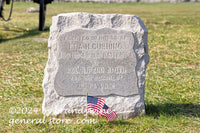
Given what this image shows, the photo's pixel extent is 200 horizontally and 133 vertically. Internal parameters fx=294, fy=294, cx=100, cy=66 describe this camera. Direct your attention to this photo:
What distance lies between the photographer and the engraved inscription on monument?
12.4 feet

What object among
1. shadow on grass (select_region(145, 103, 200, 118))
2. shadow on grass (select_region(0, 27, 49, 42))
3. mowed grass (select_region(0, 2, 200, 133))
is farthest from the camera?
shadow on grass (select_region(0, 27, 49, 42))

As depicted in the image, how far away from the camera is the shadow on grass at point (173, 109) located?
412 centimetres

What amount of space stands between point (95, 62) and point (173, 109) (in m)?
1.39

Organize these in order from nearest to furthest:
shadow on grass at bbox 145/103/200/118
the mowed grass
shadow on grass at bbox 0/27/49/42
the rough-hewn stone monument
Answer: the mowed grass
the rough-hewn stone monument
shadow on grass at bbox 145/103/200/118
shadow on grass at bbox 0/27/49/42

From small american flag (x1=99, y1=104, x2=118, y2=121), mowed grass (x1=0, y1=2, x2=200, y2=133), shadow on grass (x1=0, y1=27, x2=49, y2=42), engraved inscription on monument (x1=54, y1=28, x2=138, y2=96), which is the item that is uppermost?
engraved inscription on monument (x1=54, y1=28, x2=138, y2=96)

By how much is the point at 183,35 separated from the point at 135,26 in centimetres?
718

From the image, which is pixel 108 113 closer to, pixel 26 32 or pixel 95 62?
pixel 95 62

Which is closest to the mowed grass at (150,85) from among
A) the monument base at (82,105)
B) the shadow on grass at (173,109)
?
the shadow on grass at (173,109)

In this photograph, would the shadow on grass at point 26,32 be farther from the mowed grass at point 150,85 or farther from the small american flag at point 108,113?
the small american flag at point 108,113

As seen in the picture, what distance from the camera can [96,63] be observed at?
382cm

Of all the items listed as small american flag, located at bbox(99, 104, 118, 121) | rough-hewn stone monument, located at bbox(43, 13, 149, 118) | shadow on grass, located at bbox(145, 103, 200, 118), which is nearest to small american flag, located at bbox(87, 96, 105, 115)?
small american flag, located at bbox(99, 104, 118, 121)

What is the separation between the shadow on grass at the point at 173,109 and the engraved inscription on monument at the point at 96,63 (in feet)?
1.77

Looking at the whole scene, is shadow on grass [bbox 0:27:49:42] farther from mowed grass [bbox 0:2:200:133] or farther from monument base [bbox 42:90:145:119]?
monument base [bbox 42:90:145:119]

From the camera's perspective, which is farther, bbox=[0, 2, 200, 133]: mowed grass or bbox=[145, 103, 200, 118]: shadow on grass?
bbox=[145, 103, 200, 118]: shadow on grass
